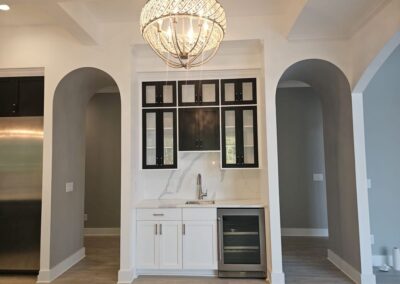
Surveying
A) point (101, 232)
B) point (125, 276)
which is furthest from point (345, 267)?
point (101, 232)

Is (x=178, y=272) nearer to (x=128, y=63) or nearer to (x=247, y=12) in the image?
(x=128, y=63)

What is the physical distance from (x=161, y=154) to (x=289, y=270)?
2.33 m

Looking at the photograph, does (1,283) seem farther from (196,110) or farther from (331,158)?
(331,158)

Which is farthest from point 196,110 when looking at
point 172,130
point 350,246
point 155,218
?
→ point 350,246

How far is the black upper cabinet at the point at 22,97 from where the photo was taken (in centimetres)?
396

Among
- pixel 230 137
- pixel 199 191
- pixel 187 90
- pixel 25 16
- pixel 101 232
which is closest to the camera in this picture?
pixel 25 16

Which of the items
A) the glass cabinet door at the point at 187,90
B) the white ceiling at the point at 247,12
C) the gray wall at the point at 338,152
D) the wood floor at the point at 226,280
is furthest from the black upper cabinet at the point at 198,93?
the wood floor at the point at 226,280

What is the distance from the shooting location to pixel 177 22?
216 cm

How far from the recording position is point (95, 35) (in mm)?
3740

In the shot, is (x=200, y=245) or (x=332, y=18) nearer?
(x=332, y=18)

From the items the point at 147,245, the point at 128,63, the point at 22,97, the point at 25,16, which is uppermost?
the point at 25,16

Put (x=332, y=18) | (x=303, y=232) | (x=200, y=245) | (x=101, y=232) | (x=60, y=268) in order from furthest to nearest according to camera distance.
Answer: (x=101, y=232) → (x=303, y=232) → (x=60, y=268) → (x=200, y=245) → (x=332, y=18)

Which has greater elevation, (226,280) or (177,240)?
(177,240)

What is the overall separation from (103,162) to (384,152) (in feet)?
16.3
